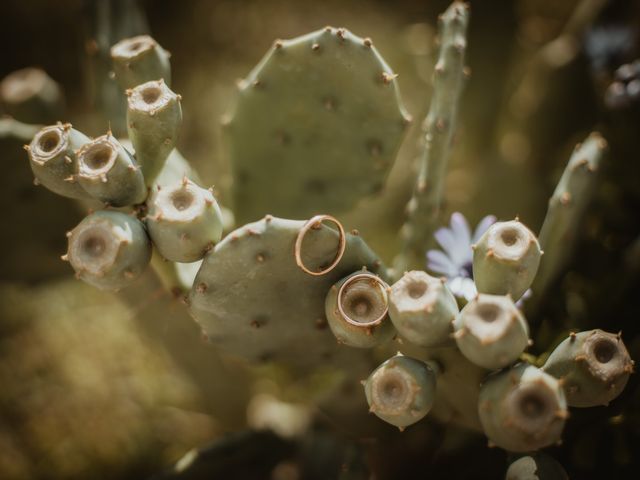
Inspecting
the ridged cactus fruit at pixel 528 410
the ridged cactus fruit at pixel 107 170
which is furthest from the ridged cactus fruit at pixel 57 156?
the ridged cactus fruit at pixel 528 410

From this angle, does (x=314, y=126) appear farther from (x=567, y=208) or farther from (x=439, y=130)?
(x=567, y=208)

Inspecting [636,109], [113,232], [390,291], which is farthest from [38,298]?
[636,109]

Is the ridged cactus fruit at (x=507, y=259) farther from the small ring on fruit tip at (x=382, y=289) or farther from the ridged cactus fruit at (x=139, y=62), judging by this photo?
the ridged cactus fruit at (x=139, y=62)

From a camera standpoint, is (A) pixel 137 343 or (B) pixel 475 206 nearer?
(B) pixel 475 206

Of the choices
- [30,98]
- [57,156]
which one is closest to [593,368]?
[57,156]

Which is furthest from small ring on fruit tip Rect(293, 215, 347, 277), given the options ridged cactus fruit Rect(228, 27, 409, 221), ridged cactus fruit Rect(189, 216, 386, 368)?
Result: ridged cactus fruit Rect(228, 27, 409, 221)

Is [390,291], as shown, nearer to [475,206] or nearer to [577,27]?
[475,206]
